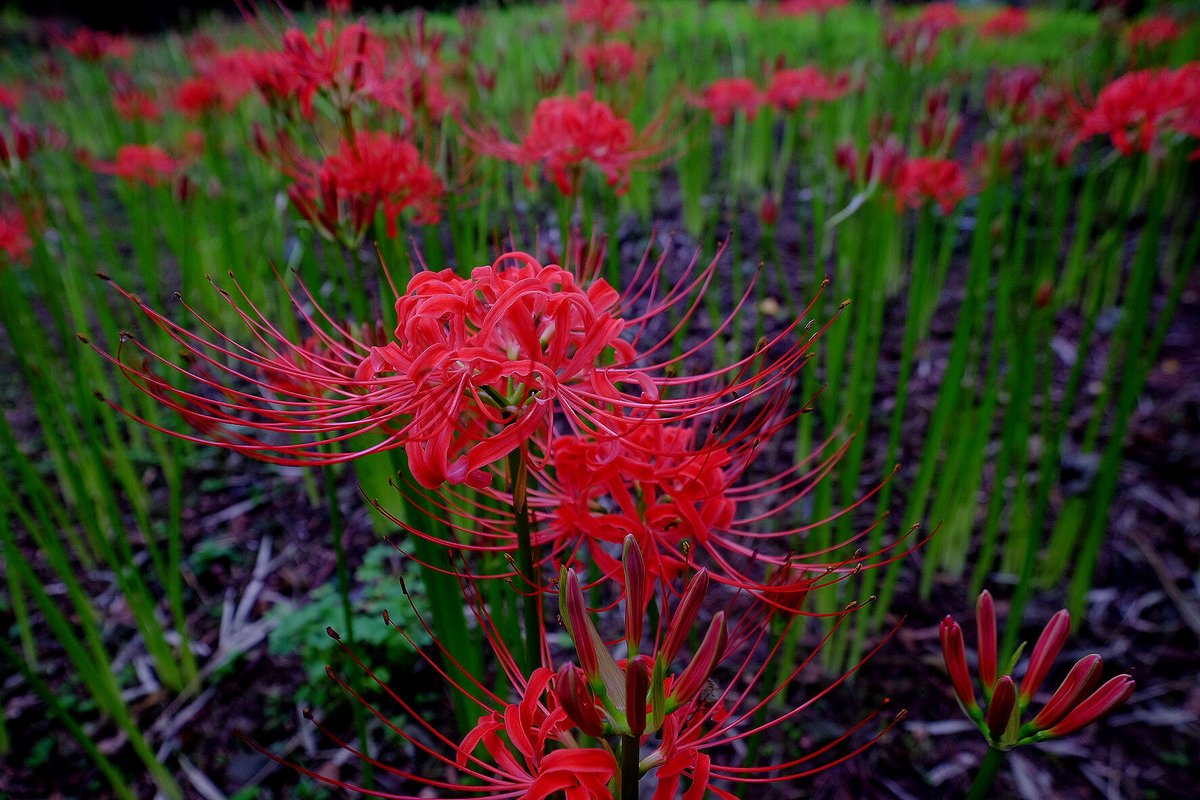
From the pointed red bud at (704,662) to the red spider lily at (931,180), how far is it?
1.52 meters

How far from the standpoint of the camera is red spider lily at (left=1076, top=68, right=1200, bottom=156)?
163 cm

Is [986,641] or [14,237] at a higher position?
[14,237]

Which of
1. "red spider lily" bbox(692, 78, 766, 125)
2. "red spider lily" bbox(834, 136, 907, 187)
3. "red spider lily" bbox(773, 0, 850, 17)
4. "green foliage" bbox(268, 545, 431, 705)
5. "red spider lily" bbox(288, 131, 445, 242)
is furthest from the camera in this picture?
"red spider lily" bbox(773, 0, 850, 17)

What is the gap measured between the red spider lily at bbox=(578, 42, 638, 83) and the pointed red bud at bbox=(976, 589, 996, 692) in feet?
5.91

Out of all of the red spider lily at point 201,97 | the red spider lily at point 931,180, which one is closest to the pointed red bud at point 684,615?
the red spider lily at point 931,180

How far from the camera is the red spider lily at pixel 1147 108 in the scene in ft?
5.35

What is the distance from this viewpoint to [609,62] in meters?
2.54

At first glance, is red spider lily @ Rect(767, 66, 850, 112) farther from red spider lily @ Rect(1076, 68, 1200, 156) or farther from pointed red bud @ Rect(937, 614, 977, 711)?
pointed red bud @ Rect(937, 614, 977, 711)

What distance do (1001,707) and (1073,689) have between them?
0.07m

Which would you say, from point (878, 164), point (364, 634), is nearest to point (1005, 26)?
point (878, 164)

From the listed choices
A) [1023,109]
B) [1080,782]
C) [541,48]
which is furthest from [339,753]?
[541,48]

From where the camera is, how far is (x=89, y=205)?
4828 millimetres

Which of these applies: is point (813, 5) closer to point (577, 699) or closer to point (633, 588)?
point (633, 588)

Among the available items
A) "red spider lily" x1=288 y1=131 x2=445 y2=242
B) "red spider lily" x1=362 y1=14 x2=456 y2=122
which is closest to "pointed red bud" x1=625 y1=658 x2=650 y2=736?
"red spider lily" x1=288 y1=131 x2=445 y2=242
